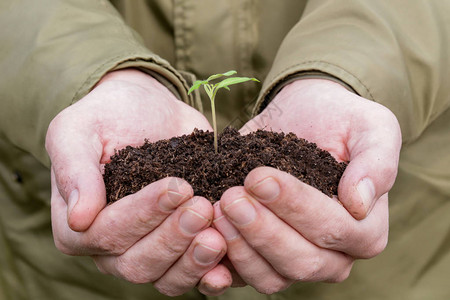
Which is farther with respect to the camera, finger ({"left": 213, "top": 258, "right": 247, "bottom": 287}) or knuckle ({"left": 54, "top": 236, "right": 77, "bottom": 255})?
knuckle ({"left": 54, "top": 236, "right": 77, "bottom": 255})

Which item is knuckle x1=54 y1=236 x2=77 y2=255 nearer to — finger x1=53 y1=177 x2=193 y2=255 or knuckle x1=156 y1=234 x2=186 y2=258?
finger x1=53 y1=177 x2=193 y2=255

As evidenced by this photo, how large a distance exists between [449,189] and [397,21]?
68cm

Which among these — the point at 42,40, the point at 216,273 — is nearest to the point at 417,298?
the point at 216,273

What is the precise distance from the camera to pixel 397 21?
5.51ft

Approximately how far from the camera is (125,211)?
114 cm

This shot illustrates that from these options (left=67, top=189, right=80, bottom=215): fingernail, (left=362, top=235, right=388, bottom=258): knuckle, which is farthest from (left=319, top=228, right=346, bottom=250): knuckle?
(left=67, top=189, right=80, bottom=215): fingernail

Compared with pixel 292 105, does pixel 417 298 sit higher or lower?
lower

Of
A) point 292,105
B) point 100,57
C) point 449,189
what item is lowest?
point 449,189

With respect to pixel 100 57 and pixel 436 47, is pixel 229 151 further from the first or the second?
pixel 436 47

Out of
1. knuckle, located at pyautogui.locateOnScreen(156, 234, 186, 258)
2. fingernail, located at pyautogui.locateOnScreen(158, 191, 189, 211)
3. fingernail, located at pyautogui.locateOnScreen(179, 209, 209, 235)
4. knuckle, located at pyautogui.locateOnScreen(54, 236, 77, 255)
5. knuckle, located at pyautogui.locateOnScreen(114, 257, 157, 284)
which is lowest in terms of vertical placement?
knuckle, located at pyautogui.locateOnScreen(54, 236, 77, 255)

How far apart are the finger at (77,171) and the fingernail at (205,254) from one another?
11.2 inches

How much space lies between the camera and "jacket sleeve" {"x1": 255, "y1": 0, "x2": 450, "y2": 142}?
1566 millimetres

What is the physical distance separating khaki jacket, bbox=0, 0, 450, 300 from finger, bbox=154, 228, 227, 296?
59cm

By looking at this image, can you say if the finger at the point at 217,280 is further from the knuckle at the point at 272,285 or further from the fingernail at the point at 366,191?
the fingernail at the point at 366,191
